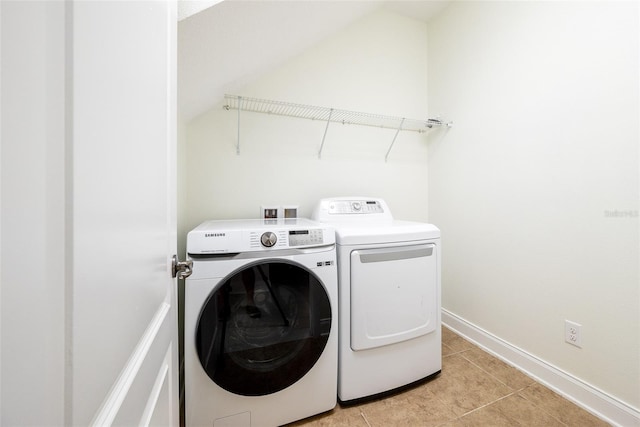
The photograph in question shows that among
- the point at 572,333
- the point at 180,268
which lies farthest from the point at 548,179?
the point at 180,268

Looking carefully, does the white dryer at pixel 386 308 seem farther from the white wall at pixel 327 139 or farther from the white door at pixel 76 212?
the white door at pixel 76 212

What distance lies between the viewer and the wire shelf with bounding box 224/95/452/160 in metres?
1.63

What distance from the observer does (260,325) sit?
111 cm

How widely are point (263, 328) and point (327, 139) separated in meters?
1.45

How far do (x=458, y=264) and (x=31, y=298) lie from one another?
224 centimetres

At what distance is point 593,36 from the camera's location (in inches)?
46.7

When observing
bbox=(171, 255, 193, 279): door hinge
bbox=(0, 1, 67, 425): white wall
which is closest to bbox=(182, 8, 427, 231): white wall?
bbox=(171, 255, 193, 279): door hinge

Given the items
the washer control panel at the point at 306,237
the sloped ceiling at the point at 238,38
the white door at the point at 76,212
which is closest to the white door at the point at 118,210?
the white door at the point at 76,212

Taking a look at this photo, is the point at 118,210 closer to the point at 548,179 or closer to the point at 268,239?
the point at 268,239

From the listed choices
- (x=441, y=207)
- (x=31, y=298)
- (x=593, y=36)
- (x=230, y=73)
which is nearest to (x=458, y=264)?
(x=441, y=207)

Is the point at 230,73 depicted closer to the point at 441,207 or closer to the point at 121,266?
the point at 121,266

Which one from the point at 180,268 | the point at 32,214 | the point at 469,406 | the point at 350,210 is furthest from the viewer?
the point at 350,210

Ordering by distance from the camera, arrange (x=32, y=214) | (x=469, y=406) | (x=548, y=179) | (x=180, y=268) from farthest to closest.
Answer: (x=548, y=179) → (x=469, y=406) → (x=180, y=268) → (x=32, y=214)

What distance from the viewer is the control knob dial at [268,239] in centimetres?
108
